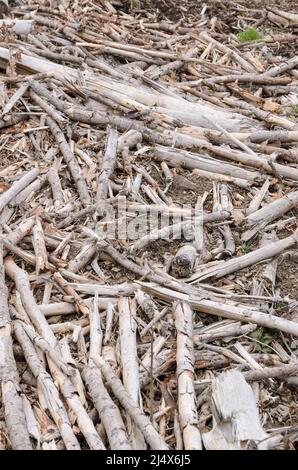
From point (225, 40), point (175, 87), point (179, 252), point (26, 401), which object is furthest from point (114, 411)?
point (225, 40)

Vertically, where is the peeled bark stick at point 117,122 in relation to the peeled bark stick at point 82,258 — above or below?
above

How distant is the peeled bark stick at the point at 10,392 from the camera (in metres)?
3.64

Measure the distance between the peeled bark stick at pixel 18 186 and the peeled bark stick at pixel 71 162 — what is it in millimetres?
323

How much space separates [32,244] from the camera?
505 centimetres

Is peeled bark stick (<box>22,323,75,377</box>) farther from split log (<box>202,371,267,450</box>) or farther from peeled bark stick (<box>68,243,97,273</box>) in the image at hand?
split log (<box>202,371,267,450</box>)

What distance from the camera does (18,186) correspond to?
5523 millimetres

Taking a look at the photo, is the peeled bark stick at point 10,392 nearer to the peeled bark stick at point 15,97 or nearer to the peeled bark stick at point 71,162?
the peeled bark stick at point 71,162

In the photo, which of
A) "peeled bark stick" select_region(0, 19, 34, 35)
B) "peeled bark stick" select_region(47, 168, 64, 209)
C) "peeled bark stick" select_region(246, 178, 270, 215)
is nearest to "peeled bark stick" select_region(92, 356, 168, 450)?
"peeled bark stick" select_region(47, 168, 64, 209)

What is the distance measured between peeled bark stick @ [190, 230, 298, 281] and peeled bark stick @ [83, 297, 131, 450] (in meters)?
0.94

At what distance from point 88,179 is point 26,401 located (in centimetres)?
241

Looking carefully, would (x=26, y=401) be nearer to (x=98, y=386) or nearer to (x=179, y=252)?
(x=98, y=386)

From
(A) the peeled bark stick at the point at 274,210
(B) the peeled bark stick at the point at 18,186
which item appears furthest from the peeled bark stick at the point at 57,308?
(A) the peeled bark stick at the point at 274,210

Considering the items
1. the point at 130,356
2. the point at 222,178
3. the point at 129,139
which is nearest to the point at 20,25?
the point at 129,139

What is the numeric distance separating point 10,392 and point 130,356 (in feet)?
2.51
